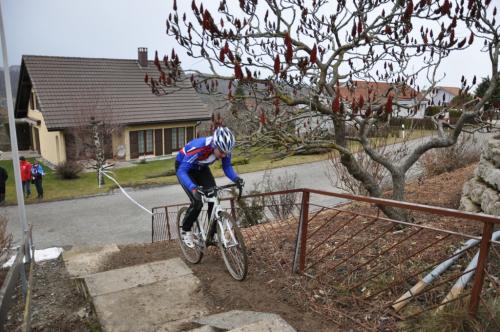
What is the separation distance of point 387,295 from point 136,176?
58.8 ft

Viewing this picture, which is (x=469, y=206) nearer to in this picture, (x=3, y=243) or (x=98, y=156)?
(x=3, y=243)

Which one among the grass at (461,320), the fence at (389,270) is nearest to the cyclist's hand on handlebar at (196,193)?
the fence at (389,270)

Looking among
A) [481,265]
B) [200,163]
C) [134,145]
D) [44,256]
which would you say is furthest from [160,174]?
[481,265]

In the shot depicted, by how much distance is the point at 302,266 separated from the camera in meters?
4.21

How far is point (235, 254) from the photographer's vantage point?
176 inches

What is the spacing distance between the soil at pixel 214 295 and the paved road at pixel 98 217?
5.30 m

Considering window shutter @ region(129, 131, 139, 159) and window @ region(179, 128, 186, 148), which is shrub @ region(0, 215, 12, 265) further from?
window @ region(179, 128, 186, 148)

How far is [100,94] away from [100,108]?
2650mm

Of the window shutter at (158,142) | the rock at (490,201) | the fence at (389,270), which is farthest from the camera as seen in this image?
the window shutter at (158,142)

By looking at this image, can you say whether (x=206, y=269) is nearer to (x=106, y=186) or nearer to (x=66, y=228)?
(x=66, y=228)

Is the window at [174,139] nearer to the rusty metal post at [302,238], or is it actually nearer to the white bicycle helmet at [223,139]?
the white bicycle helmet at [223,139]

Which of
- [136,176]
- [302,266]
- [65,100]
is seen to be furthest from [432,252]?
[65,100]

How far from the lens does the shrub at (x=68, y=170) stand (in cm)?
1978

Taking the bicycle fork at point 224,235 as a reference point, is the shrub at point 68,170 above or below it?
below
